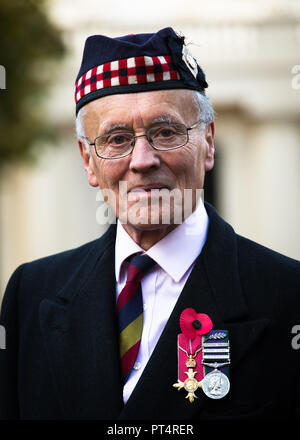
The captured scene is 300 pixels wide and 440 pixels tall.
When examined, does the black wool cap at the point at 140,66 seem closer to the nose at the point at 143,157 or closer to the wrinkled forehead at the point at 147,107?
the wrinkled forehead at the point at 147,107

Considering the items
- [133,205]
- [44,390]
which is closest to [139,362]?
[44,390]

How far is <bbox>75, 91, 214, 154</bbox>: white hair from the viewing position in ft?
8.89

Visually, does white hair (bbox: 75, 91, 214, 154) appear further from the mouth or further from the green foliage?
the green foliage

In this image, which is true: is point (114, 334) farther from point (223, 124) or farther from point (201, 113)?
point (223, 124)

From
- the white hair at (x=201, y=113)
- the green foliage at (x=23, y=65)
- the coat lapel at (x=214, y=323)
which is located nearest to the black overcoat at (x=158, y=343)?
the coat lapel at (x=214, y=323)

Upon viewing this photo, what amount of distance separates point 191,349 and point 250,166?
15.0 metres

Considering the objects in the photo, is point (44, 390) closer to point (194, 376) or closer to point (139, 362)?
point (139, 362)

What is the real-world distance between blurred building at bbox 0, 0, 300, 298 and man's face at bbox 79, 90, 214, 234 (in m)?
12.9

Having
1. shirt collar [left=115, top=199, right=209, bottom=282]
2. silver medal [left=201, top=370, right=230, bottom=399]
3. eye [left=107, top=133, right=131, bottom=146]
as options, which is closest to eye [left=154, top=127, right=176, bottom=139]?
eye [left=107, top=133, right=131, bottom=146]

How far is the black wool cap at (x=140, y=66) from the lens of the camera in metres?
2.61

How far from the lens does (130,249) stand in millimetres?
2799

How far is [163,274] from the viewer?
2.74 metres

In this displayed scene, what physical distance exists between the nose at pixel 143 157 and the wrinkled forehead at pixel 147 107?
0.07 m

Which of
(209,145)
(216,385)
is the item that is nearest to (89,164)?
(209,145)
